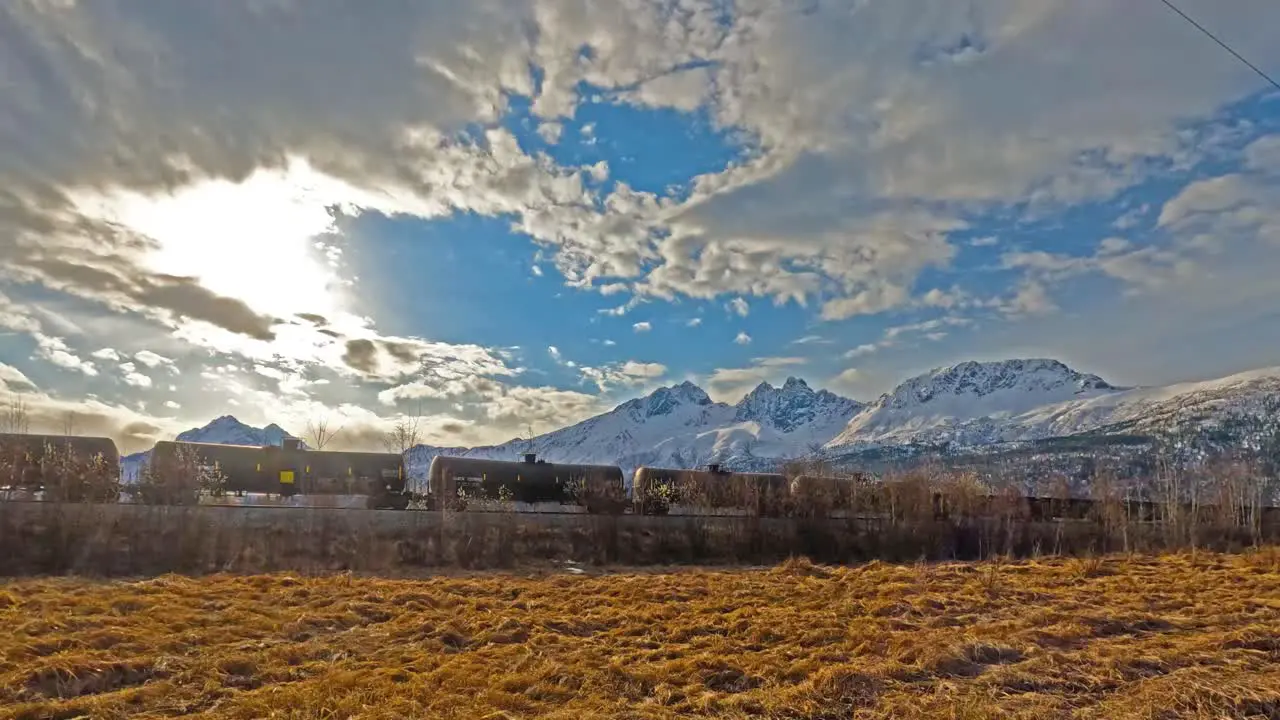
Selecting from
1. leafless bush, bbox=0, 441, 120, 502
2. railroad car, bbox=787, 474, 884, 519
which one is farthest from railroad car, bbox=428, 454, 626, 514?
leafless bush, bbox=0, 441, 120, 502

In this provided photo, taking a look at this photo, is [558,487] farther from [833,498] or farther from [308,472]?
[833,498]

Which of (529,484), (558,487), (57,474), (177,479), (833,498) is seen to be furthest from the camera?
(558,487)

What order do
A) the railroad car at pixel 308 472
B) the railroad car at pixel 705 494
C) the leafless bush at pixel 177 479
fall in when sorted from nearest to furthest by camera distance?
the leafless bush at pixel 177 479 < the railroad car at pixel 308 472 < the railroad car at pixel 705 494

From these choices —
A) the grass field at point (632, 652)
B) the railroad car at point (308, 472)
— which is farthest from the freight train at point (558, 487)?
the grass field at point (632, 652)

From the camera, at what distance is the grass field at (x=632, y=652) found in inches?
372

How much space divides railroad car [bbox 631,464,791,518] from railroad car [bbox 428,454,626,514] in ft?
5.65

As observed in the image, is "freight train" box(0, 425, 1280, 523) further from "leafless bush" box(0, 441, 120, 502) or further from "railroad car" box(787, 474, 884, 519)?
"leafless bush" box(0, 441, 120, 502)

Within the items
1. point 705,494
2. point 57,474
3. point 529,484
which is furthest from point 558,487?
point 57,474

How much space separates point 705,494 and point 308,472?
75.9 ft

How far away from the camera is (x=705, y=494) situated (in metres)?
45.5

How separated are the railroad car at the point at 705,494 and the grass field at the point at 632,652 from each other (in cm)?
2448

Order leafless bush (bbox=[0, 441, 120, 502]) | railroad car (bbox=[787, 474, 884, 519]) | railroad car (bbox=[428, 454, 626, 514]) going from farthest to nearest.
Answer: railroad car (bbox=[787, 474, 884, 519])
railroad car (bbox=[428, 454, 626, 514])
leafless bush (bbox=[0, 441, 120, 502])

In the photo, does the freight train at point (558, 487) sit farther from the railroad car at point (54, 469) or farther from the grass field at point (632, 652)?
the grass field at point (632, 652)

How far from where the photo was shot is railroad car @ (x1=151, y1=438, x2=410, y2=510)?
4206cm
